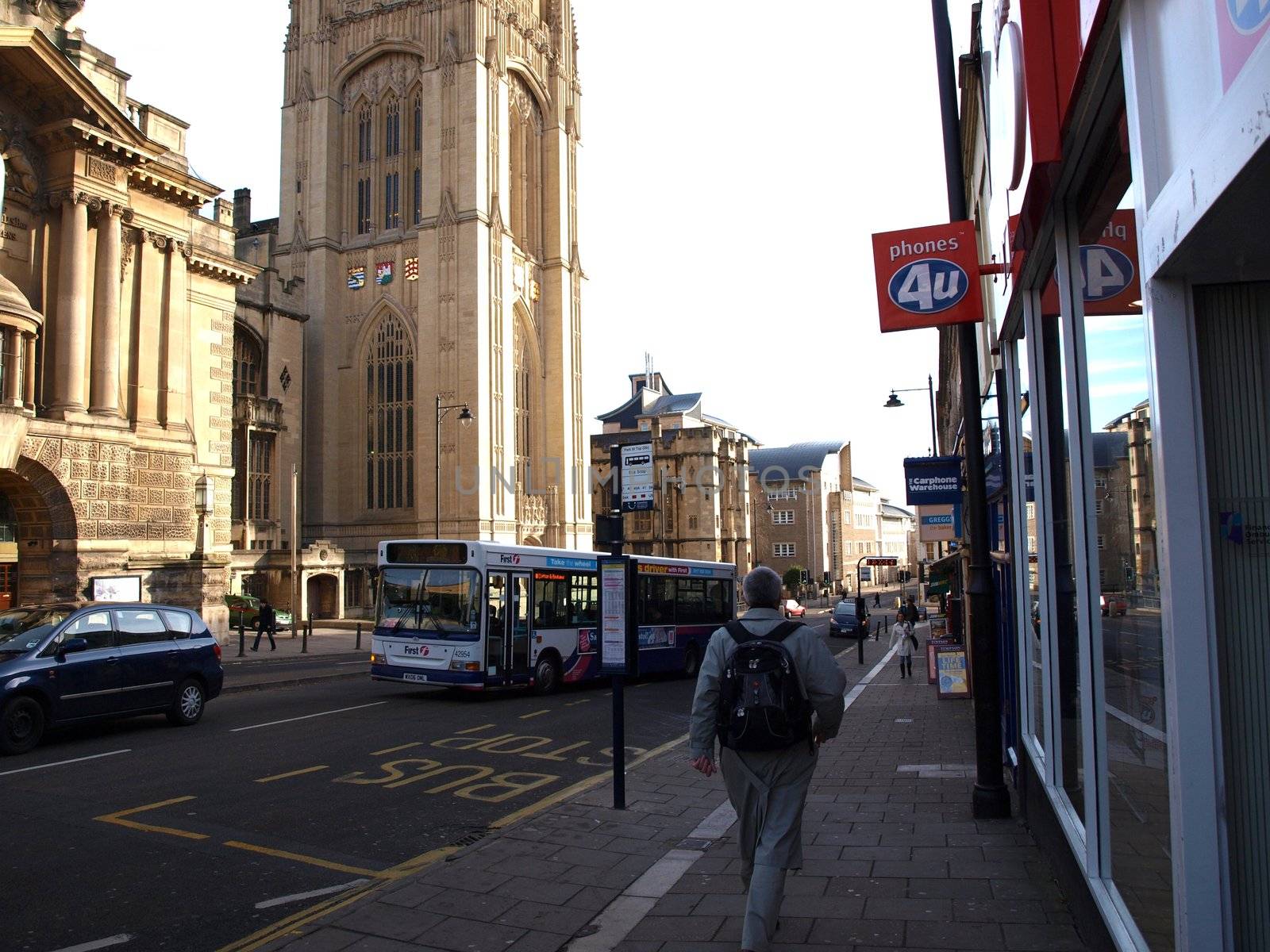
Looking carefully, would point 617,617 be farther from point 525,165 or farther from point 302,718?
point 525,165

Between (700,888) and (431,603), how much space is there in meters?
11.2

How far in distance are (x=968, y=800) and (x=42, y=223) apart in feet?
94.8

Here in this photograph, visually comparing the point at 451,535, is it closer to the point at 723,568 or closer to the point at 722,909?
the point at 723,568

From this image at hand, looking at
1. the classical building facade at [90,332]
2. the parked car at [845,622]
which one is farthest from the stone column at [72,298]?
the parked car at [845,622]

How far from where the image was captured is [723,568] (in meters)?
24.7

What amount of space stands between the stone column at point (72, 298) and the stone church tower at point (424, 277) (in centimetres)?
2563

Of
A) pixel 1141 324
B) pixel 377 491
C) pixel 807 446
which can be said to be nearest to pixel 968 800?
pixel 1141 324

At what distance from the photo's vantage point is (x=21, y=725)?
10984 mm

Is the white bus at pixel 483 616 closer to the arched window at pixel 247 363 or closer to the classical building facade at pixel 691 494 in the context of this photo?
the arched window at pixel 247 363

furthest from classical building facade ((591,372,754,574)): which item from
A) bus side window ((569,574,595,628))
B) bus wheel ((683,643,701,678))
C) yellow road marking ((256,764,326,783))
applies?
yellow road marking ((256,764,326,783))

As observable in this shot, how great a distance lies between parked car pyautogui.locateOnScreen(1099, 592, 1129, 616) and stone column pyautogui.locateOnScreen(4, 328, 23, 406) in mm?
27061

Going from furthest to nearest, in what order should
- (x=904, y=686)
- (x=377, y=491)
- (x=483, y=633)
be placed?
(x=377, y=491)
(x=904, y=686)
(x=483, y=633)

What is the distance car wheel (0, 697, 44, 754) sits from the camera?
10.7 m

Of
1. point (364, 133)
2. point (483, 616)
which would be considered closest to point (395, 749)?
point (483, 616)
